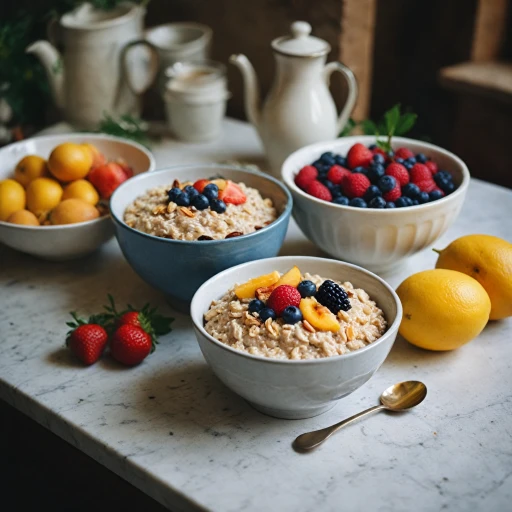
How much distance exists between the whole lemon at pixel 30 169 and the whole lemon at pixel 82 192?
0.29 ft

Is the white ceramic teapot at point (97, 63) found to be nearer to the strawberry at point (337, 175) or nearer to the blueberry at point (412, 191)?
the strawberry at point (337, 175)

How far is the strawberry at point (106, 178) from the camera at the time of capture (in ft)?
4.78

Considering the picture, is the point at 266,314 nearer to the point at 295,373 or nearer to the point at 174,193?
the point at 295,373

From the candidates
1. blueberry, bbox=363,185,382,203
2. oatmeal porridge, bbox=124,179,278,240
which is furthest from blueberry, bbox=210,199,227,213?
blueberry, bbox=363,185,382,203

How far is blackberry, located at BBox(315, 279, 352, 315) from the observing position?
1.02 m

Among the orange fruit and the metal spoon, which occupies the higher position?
the orange fruit

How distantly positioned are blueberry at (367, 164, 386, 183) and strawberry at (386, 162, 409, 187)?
0.02 m

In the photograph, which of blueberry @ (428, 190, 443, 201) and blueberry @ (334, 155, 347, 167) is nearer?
blueberry @ (428, 190, 443, 201)

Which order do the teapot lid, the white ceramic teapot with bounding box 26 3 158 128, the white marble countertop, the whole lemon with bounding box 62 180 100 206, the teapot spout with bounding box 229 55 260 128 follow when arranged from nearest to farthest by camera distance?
the white marble countertop
the whole lemon with bounding box 62 180 100 206
the teapot lid
the teapot spout with bounding box 229 55 260 128
the white ceramic teapot with bounding box 26 3 158 128

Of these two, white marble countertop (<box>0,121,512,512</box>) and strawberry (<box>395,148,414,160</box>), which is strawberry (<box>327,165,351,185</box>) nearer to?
strawberry (<box>395,148,414,160</box>)

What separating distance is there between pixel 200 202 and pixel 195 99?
0.80 metres

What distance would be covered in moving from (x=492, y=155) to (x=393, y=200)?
1231 millimetres

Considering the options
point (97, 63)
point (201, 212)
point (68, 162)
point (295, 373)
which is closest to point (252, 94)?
point (97, 63)

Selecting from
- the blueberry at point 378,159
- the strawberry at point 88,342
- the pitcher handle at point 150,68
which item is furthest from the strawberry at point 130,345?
the pitcher handle at point 150,68
